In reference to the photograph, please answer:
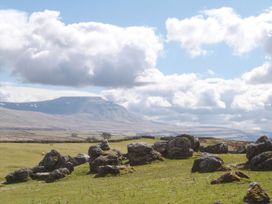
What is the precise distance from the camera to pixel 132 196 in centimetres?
5444

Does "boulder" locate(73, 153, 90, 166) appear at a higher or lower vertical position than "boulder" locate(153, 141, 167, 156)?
lower

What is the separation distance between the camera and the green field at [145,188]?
5025 centimetres

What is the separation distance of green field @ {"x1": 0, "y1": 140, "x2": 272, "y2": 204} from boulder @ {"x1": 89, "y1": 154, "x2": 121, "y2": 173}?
2.09 meters

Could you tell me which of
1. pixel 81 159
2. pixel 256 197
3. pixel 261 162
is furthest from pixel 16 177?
pixel 256 197

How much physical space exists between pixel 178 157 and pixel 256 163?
92.0 feet

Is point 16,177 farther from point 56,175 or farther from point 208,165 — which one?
point 208,165

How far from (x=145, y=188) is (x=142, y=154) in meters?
32.4

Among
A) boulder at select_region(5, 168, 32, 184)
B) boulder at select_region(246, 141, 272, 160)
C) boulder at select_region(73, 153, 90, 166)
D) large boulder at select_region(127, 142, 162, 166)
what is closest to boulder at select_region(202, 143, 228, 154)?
large boulder at select_region(127, 142, 162, 166)

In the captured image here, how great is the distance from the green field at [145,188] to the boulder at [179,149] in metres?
3.52

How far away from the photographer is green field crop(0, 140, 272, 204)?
5025 centimetres

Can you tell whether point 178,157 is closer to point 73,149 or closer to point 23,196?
point 23,196

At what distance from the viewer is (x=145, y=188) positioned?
59969 mm

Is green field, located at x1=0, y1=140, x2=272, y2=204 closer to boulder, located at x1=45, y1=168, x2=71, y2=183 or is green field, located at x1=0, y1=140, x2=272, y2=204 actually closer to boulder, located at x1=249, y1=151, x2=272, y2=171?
boulder, located at x1=45, y1=168, x2=71, y2=183

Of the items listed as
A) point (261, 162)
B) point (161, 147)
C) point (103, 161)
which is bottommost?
point (103, 161)
